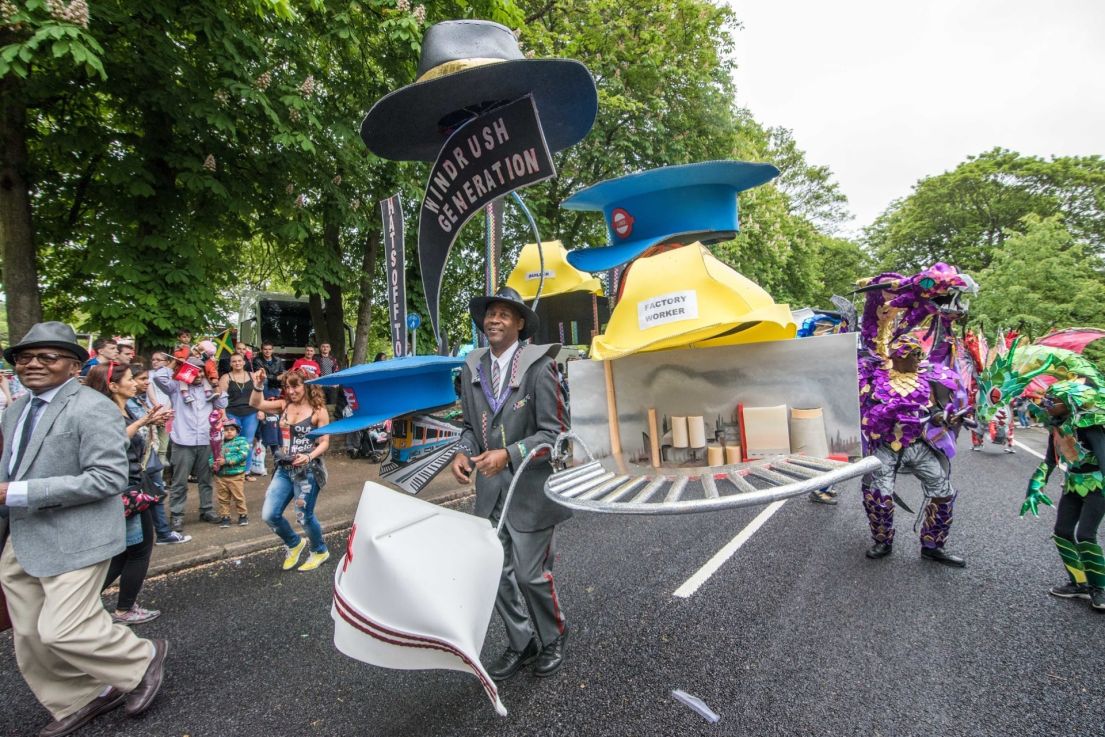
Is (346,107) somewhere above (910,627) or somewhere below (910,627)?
above

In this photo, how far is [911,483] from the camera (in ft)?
23.2

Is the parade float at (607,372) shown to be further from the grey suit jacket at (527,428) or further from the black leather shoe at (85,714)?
the black leather shoe at (85,714)

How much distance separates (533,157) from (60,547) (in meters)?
2.82

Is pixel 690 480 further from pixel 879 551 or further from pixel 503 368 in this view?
pixel 879 551

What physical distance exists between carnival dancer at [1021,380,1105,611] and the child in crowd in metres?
7.14

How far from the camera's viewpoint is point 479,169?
8.03 ft

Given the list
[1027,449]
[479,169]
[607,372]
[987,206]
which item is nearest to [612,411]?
[607,372]

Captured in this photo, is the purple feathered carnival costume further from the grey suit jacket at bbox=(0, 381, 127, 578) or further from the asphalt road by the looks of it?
the grey suit jacket at bbox=(0, 381, 127, 578)

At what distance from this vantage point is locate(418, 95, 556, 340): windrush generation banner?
7.34 ft

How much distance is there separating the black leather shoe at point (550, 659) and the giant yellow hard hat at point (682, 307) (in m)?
1.70

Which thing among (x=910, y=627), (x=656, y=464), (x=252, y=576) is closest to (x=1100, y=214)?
(x=910, y=627)

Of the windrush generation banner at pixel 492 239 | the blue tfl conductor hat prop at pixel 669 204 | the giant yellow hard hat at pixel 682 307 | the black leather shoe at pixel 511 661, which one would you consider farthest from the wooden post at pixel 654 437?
the windrush generation banner at pixel 492 239

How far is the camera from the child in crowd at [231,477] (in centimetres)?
559

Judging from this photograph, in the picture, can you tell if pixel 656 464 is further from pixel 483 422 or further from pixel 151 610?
pixel 151 610
